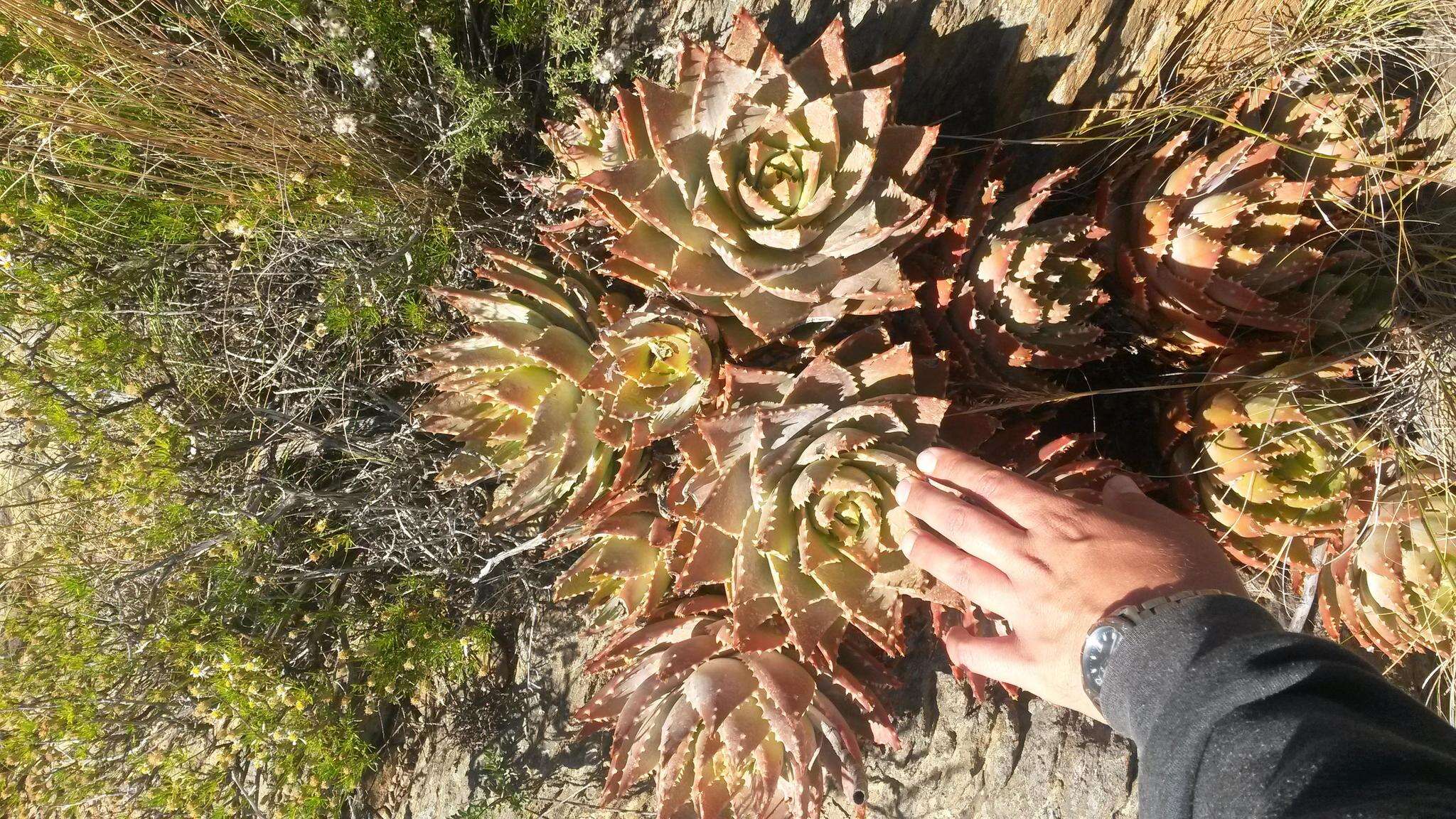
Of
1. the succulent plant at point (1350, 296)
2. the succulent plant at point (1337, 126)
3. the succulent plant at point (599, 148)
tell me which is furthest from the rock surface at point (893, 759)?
the succulent plant at point (1337, 126)

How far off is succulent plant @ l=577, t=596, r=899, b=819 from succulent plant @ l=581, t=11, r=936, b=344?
2.77 feet

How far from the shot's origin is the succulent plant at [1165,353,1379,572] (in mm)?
2051

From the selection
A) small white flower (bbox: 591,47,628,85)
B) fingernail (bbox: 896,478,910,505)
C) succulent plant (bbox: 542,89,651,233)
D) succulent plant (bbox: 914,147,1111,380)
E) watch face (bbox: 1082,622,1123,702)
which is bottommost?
watch face (bbox: 1082,622,1123,702)

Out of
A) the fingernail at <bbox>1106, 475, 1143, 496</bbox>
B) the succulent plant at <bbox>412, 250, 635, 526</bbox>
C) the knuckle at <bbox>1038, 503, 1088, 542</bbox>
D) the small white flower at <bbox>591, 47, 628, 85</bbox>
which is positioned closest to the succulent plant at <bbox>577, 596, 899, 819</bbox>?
the succulent plant at <bbox>412, 250, 635, 526</bbox>

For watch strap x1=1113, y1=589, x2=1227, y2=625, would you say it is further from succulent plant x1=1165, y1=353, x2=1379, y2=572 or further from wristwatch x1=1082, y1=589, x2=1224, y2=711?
succulent plant x1=1165, y1=353, x2=1379, y2=572

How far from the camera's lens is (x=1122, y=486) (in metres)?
1.75

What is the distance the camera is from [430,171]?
7.75 feet

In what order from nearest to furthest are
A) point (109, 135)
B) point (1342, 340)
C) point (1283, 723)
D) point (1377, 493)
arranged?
1. point (1283, 723)
2. point (1377, 493)
3. point (1342, 340)
4. point (109, 135)

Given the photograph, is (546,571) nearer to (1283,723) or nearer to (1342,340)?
(1283,723)

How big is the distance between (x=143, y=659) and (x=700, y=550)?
2.13 m

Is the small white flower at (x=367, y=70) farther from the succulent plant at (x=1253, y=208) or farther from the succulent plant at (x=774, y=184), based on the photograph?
the succulent plant at (x=1253, y=208)

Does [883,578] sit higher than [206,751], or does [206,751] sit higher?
[883,578]

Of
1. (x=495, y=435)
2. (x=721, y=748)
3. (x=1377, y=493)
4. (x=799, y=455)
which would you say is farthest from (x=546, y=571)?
(x=1377, y=493)

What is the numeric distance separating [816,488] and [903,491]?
19 cm
